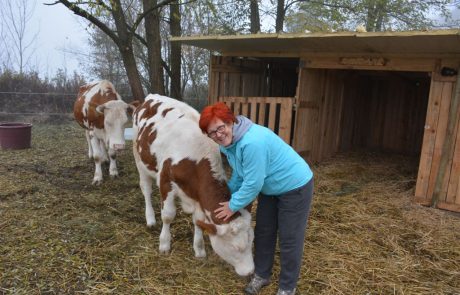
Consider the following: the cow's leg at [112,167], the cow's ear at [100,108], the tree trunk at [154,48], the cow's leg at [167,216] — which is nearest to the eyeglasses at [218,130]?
the cow's leg at [167,216]

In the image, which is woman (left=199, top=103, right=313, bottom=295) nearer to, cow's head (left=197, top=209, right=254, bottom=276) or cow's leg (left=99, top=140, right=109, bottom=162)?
cow's head (left=197, top=209, right=254, bottom=276)

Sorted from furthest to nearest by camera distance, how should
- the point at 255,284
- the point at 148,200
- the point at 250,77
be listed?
the point at 250,77 < the point at 148,200 < the point at 255,284

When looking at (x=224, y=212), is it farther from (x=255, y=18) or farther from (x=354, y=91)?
(x=255, y=18)

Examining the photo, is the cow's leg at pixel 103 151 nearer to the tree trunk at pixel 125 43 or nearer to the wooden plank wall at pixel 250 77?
the tree trunk at pixel 125 43

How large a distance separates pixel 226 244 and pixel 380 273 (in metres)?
1.65

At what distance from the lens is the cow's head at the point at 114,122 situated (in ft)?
19.4

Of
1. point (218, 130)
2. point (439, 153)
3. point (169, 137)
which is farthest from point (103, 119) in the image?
point (439, 153)

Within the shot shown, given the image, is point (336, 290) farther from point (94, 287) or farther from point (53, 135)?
point (53, 135)

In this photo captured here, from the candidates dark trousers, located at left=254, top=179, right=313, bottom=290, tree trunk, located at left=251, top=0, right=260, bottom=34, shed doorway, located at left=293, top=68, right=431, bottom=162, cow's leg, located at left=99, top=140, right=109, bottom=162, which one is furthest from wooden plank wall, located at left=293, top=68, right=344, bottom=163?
tree trunk, located at left=251, top=0, right=260, bottom=34

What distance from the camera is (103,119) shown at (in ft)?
21.1

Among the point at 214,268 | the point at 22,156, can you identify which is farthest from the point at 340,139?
the point at 22,156

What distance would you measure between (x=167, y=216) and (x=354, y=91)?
6592 millimetres

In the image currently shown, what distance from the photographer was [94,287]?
3.33 meters

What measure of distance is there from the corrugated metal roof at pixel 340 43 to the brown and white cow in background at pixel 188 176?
2.10 meters
